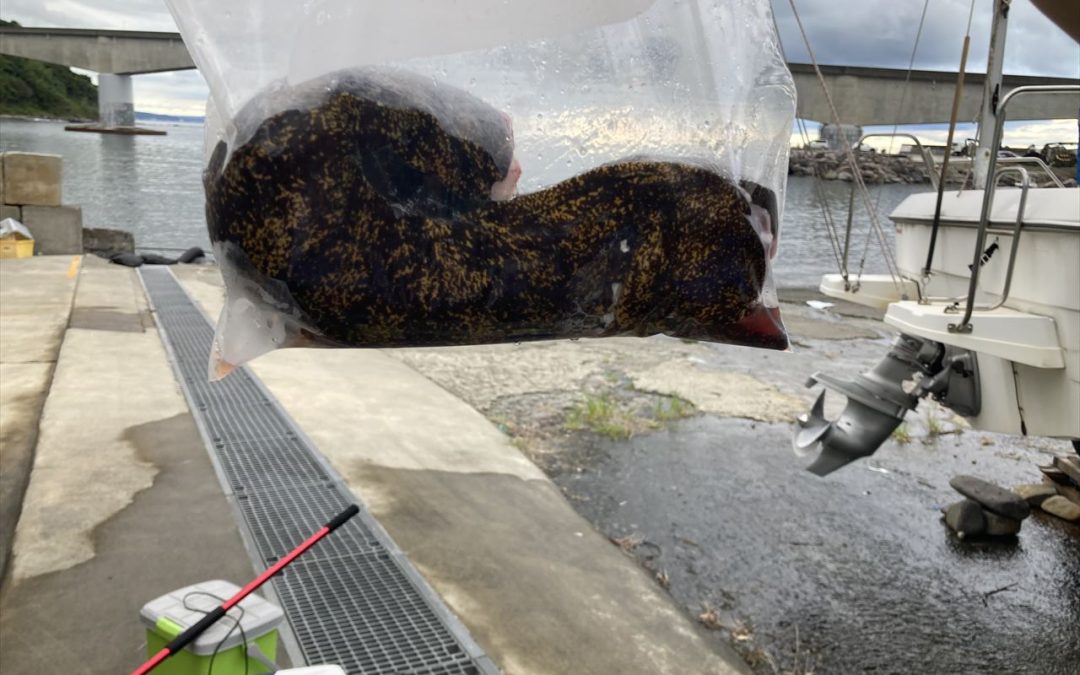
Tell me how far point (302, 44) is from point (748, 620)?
3.46m

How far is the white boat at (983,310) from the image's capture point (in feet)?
12.2

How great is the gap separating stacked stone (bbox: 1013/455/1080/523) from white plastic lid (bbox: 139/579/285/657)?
4.90m

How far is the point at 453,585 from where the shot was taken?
11.2 feet

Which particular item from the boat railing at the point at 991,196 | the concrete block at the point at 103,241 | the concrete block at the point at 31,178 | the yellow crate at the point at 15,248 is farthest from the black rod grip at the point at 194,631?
the concrete block at the point at 103,241

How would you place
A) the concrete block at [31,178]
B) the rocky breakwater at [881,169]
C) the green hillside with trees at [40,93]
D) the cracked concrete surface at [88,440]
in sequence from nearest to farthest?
the cracked concrete surface at [88,440], the rocky breakwater at [881,169], the concrete block at [31,178], the green hillside with trees at [40,93]

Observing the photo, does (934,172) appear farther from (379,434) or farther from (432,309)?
(432,309)

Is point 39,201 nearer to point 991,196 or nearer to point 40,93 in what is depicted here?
point 991,196

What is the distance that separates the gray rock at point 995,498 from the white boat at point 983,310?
0.68 m

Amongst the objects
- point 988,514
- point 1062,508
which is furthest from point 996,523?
point 1062,508

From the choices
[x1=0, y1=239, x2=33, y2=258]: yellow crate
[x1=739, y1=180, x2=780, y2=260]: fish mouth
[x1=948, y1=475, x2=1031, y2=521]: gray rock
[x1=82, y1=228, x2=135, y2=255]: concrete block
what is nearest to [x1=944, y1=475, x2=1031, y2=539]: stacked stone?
[x1=948, y1=475, x2=1031, y2=521]: gray rock

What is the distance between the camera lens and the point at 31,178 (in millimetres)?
10281

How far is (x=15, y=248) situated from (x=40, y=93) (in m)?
58.7

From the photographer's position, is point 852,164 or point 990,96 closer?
point 852,164

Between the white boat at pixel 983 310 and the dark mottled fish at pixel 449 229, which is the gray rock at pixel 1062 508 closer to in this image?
the white boat at pixel 983 310
